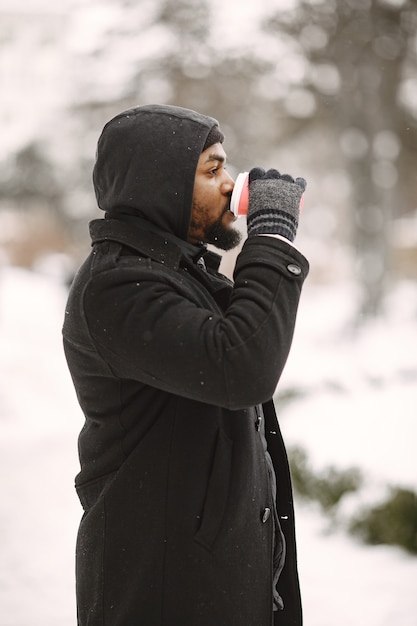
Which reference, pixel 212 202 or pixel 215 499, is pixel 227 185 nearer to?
pixel 212 202

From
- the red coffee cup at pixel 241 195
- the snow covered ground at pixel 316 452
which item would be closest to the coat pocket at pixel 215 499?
the red coffee cup at pixel 241 195

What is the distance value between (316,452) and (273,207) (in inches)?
118

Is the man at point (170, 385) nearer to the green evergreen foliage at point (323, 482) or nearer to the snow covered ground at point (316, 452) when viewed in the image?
the snow covered ground at point (316, 452)

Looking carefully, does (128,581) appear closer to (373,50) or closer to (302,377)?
(302,377)

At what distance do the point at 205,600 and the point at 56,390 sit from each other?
19.9 feet

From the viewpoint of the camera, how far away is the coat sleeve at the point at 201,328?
4.63 feet

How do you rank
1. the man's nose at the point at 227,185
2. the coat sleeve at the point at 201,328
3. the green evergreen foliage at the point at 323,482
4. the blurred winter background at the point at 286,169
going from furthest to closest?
the blurred winter background at the point at 286,169 → the green evergreen foliage at the point at 323,482 → the man's nose at the point at 227,185 → the coat sleeve at the point at 201,328

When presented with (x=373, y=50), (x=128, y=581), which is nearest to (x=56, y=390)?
(x=373, y=50)

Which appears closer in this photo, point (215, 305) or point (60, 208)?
point (215, 305)

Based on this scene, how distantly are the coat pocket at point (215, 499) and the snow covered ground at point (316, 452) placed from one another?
1.88 metres

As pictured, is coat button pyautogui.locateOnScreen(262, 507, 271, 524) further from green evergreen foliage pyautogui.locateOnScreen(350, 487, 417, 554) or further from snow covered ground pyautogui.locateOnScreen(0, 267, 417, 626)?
green evergreen foliage pyautogui.locateOnScreen(350, 487, 417, 554)

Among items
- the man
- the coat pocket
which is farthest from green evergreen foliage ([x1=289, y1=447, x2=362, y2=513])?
the coat pocket

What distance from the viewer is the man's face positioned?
5.37ft

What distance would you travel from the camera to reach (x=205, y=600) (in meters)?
1.60
